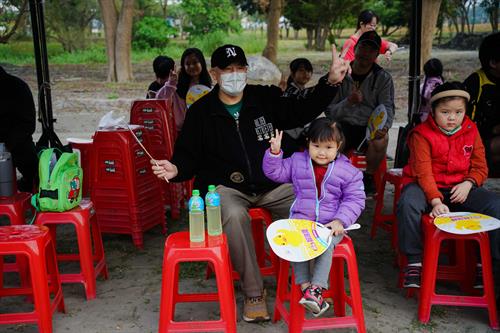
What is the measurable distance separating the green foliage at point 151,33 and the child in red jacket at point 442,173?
2170 centimetres

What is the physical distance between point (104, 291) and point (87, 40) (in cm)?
2459

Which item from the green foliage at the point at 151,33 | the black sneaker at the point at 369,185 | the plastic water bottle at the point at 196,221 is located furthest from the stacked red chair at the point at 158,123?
the green foliage at the point at 151,33

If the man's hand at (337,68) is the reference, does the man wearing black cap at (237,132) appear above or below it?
below

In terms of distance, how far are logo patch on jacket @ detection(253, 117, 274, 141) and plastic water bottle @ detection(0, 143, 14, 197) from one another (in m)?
1.59

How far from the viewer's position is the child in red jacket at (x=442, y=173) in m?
2.87

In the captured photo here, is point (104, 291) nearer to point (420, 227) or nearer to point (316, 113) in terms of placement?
point (316, 113)

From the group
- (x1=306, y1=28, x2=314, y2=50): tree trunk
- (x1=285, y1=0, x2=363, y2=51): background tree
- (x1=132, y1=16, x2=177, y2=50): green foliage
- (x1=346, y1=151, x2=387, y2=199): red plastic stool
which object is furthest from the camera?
(x1=306, y1=28, x2=314, y2=50): tree trunk

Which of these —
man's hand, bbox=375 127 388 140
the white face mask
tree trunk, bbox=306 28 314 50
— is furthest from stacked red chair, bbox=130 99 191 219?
tree trunk, bbox=306 28 314 50

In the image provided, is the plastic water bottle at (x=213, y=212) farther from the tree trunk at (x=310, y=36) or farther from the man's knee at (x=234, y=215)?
the tree trunk at (x=310, y=36)

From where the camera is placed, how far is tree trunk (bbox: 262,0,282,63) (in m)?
13.2

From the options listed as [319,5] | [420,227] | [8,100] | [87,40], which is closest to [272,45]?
[319,5]

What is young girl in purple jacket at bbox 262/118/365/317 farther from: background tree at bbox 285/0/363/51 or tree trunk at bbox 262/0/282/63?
background tree at bbox 285/0/363/51

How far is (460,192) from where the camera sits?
2932 millimetres

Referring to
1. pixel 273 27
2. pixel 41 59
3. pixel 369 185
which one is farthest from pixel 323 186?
pixel 273 27
